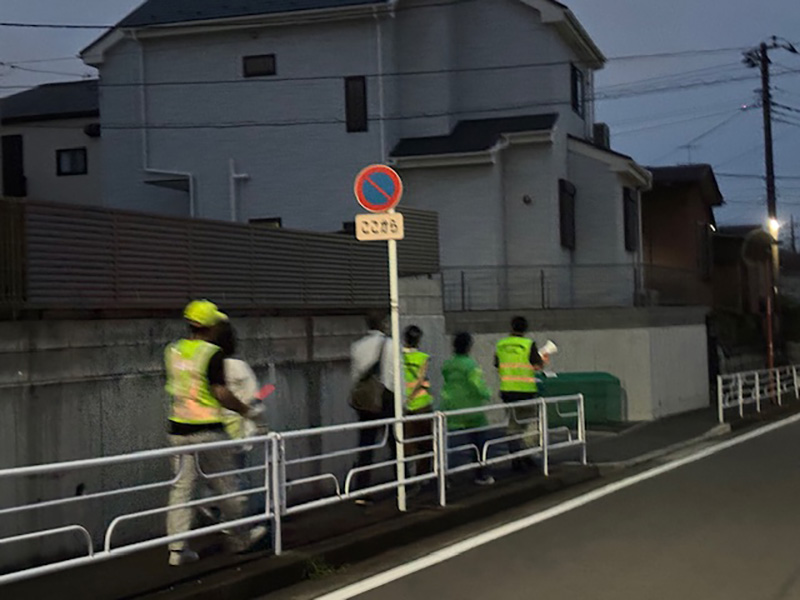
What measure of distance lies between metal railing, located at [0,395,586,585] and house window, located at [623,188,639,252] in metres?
14.5

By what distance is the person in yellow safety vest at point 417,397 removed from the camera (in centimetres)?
1000

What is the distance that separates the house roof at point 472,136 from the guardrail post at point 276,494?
16.6m

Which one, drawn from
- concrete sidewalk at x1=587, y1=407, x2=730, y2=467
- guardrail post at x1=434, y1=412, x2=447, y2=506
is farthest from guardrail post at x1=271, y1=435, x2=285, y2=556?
concrete sidewalk at x1=587, y1=407, x2=730, y2=467

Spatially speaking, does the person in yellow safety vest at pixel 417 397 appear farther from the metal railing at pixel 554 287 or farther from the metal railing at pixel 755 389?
the metal railing at pixel 554 287

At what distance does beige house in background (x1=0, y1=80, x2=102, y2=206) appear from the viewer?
30.8 meters

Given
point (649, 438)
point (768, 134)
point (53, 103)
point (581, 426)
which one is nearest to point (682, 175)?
point (768, 134)

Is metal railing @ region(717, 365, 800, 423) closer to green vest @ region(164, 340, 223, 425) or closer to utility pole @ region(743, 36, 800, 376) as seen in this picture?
utility pole @ region(743, 36, 800, 376)

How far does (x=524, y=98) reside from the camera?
25250 millimetres

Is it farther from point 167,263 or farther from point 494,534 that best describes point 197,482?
point 494,534

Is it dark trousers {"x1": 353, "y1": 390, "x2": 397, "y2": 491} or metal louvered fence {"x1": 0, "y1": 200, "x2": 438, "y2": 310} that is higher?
metal louvered fence {"x1": 0, "y1": 200, "x2": 438, "y2": 310}

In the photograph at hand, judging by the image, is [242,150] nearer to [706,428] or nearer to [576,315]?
[576,315]

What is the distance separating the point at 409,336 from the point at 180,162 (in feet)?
54.8

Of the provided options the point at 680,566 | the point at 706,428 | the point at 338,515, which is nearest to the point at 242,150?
the point at 706,428

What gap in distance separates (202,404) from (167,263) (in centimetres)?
250
